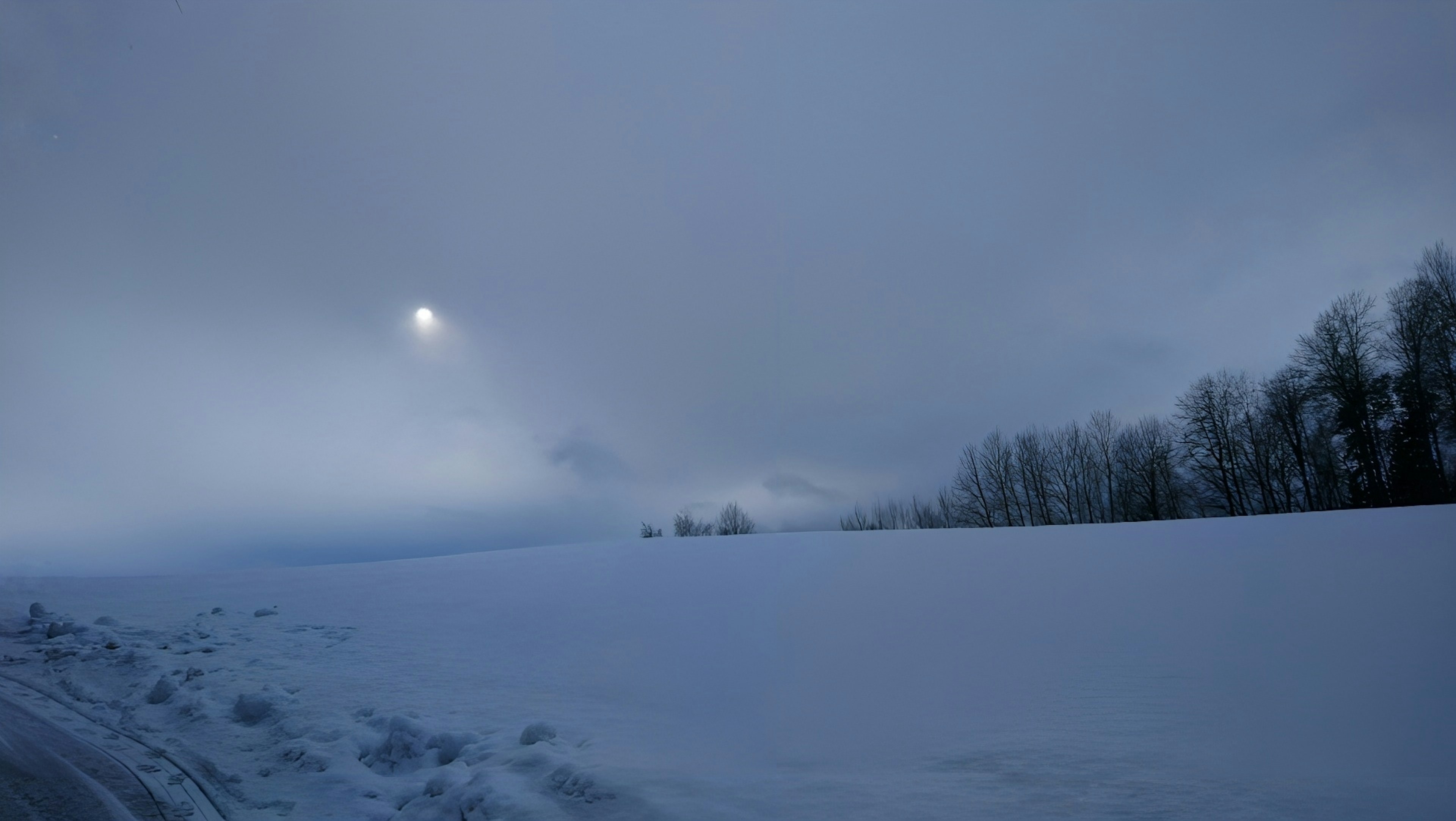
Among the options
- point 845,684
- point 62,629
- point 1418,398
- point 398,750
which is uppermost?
point 1418,398

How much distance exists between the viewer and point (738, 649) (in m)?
6.66

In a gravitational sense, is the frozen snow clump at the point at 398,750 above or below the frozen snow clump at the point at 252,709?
below

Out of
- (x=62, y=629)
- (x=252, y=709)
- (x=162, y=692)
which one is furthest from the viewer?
(x=62, y=629)

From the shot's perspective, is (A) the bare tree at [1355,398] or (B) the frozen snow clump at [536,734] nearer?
(B) the frozen snow clump at [536,734]

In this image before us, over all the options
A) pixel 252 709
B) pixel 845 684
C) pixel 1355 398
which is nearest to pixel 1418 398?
pixel 1355 398

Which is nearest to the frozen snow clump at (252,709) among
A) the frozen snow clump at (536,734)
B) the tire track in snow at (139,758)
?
the tire track in snow at (139,758)

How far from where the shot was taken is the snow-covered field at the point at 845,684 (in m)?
3.34

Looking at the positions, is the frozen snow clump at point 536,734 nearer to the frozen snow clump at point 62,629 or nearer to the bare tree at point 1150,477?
the frozen snow clump at point 62,629

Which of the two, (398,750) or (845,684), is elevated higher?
(845,684)

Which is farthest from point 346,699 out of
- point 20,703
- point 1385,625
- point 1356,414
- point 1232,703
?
point 1356,414

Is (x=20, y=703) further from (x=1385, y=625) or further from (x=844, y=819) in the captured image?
(x=1385, y=625)

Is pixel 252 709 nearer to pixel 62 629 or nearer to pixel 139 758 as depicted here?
pixel 139 758

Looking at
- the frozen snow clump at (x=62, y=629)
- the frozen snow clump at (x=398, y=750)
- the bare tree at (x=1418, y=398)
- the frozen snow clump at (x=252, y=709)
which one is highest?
the bare tree at (x=1418, y=398)

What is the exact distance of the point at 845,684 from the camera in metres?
5.34
